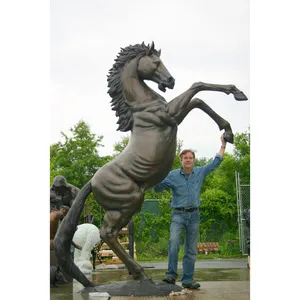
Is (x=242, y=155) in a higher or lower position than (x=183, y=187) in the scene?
higher

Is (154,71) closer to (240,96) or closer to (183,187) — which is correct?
(240,96)

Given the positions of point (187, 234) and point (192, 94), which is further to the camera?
point (187, 234)

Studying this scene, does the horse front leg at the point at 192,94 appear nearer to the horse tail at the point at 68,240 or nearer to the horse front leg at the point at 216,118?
the horse front leg at the point at 216,118

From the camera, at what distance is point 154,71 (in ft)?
12.1

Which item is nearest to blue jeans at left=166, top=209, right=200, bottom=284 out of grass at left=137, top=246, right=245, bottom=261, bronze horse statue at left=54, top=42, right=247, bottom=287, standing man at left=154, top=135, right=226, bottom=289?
standing man at left=154, top=135, right=226, bottom=289

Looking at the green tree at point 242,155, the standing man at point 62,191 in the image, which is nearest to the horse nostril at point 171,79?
the standing man at point 62,191

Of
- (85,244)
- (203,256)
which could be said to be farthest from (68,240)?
(203,256)

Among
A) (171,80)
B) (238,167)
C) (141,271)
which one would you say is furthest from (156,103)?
(238,167)

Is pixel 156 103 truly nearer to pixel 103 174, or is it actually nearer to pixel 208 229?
pixel 103 174

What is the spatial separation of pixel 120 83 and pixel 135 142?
1.48 feet

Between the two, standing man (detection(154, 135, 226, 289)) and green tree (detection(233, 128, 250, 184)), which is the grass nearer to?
green tree (detection(233, 128, 250, 184))

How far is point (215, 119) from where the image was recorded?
3.80m

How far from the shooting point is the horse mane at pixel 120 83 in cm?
371

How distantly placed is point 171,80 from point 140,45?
1.15 ft
